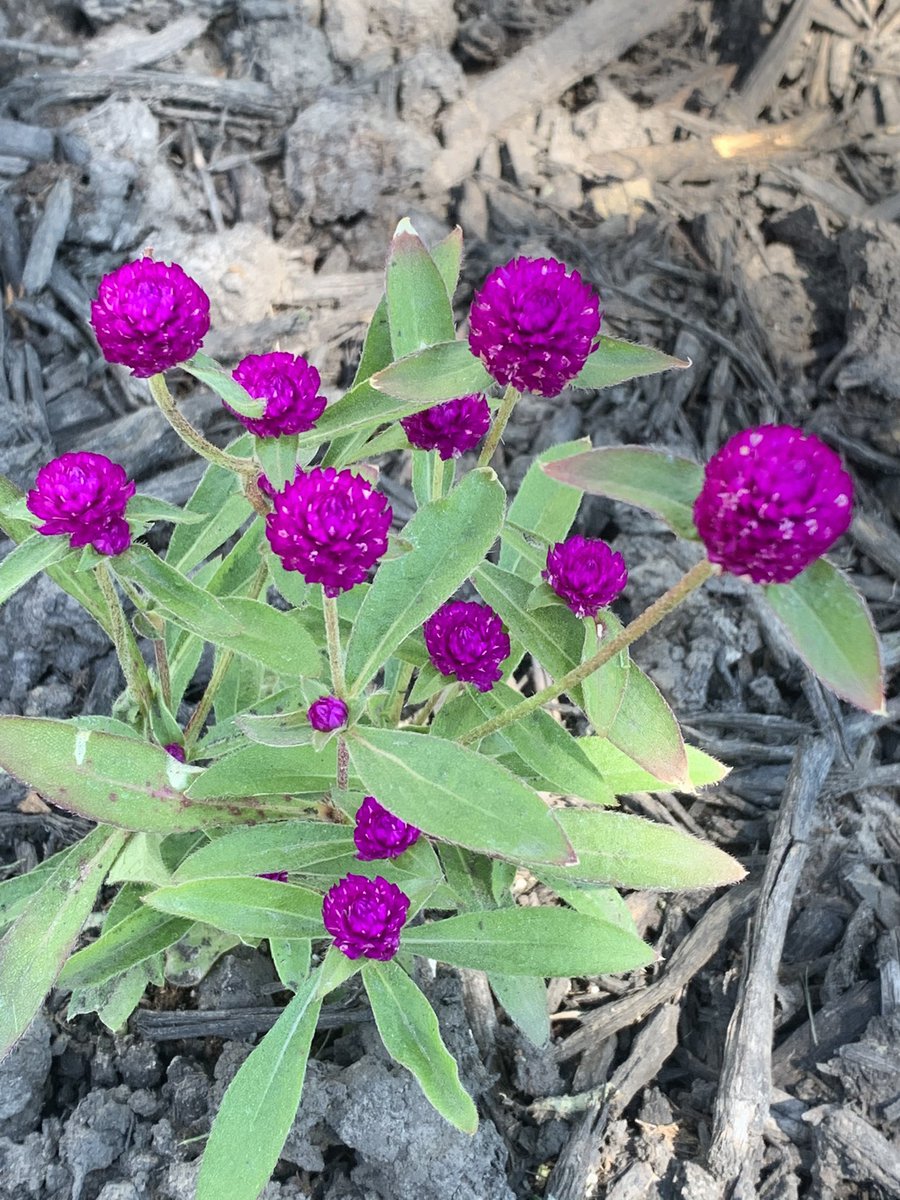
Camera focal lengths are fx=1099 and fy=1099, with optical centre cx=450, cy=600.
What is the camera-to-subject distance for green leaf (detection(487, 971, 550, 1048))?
245 cm

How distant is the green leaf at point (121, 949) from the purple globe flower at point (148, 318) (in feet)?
4.03

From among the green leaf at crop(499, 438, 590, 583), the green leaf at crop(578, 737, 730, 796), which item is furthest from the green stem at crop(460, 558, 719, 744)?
the green leaf at crop(499, 438, 590, 583)

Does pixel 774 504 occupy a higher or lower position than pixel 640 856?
higher

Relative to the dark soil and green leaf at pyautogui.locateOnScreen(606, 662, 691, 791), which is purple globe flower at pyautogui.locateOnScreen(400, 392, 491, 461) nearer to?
green leaf at pyautogui.locateOnScreen(606, 662, 691, 791)

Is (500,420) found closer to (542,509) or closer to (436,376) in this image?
(436,376)

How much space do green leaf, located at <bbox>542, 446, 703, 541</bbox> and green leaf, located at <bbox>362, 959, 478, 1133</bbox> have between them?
1139 mm

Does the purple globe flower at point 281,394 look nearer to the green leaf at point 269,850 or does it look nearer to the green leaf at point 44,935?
the green leaf at point 269,850

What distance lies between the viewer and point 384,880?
218 cm

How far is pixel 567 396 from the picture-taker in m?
4.07

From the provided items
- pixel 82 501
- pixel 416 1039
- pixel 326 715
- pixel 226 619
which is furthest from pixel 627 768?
pixel 82 501

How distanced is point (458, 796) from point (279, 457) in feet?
2.22

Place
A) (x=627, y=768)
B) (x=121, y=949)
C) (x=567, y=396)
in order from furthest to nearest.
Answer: (x=567, y=396)
(x=627, y=768)
(x=121, y=949)

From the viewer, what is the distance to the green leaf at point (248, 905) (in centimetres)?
210

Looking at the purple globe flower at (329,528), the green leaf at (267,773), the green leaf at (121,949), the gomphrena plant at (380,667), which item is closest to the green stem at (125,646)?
the gomphrena plant at (380,667)
